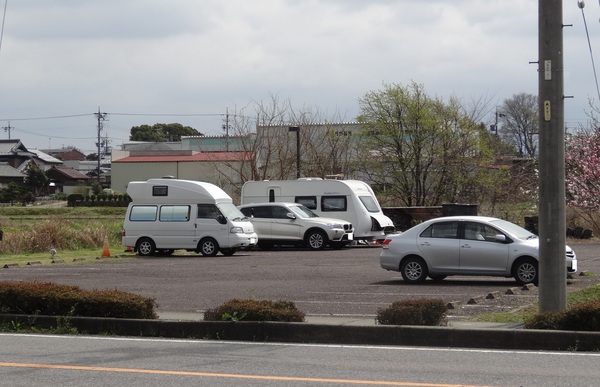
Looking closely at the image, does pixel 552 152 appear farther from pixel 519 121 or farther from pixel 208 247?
pixel 519 121

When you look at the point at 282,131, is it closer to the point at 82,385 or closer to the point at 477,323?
the point at 477,323

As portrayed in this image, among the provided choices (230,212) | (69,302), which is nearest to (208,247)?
(230,212)

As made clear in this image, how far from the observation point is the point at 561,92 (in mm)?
12508

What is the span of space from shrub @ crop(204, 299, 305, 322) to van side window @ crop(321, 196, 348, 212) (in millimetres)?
21597

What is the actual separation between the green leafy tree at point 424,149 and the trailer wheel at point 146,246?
59.7ft

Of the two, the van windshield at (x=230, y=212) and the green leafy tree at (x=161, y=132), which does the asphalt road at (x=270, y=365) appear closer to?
the van windshield at (x=230, y=212)

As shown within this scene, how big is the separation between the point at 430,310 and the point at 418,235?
26.4ft

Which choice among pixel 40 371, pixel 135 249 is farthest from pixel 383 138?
pixel 40 371

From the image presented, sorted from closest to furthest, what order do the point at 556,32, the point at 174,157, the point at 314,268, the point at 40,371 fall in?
1. the point at 40,371
2. the point at 556,32
3. the point at 314,268
4. the point at 174,157

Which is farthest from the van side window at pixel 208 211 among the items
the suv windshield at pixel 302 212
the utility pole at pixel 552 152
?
the utility pole at pixel 552 152

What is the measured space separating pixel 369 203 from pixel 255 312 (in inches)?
891

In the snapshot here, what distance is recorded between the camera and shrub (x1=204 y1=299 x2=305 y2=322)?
1287cm

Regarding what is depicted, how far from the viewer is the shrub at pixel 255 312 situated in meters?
12.9

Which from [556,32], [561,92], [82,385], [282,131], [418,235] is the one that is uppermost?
[282,131]
